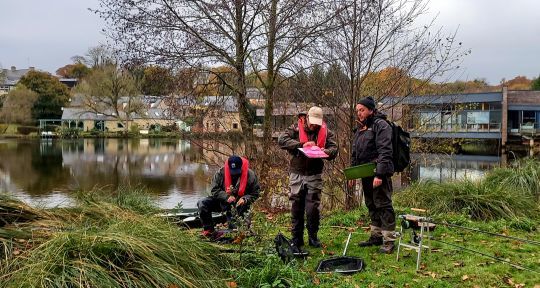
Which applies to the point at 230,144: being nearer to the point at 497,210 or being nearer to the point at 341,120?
the point at 341,120

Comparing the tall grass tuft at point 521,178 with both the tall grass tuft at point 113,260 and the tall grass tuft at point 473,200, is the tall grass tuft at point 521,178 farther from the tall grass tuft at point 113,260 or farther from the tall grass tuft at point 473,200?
the tall grass tuft at point 113,260

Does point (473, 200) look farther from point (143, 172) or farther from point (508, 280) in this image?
point (143, 172)

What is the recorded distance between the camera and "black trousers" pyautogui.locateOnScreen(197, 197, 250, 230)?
21.1 feet

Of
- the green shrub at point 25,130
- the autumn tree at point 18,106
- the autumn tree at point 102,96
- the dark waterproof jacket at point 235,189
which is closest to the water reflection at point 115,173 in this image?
the dark waterproof jacket at point 235,189

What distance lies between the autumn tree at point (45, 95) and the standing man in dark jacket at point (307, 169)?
215 feet

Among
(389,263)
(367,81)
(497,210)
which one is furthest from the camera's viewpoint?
(367,81)

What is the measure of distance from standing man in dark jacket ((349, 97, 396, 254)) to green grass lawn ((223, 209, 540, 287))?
325 mm

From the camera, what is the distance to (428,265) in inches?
201

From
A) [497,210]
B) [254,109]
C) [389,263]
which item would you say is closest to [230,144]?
[254,109]

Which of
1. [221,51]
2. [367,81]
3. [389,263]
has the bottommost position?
[389,263]

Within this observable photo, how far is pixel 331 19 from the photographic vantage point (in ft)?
29.7

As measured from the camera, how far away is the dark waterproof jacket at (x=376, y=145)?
5.32 metres

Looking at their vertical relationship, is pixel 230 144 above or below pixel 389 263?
above

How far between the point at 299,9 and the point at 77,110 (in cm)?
6149
